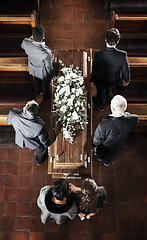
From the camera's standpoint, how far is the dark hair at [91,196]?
122 inches

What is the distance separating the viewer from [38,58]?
4023 mm

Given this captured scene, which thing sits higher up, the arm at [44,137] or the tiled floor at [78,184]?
the arm at [44,137]

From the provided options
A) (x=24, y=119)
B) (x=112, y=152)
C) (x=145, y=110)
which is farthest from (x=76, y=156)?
(x=145, y=110)

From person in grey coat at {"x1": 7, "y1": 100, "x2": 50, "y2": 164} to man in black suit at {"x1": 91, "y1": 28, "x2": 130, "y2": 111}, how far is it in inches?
47.3

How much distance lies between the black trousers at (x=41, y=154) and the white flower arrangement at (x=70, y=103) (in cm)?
51

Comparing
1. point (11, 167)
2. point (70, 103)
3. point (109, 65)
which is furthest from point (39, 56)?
point (11, 167)

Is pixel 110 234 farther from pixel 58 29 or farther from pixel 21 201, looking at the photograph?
pixel 58 29

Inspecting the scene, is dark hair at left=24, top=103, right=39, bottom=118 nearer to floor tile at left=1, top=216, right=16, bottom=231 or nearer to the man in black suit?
the man in black suit

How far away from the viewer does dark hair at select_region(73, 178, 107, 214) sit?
10.2 feet

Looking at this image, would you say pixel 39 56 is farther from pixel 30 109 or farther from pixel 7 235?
pixel 7 235

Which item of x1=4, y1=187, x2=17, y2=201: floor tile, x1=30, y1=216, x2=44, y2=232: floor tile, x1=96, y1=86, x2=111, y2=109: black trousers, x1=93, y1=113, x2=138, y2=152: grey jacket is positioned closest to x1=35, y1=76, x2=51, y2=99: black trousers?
x1=96, y1=86, x2=111, y2=109: black trousers

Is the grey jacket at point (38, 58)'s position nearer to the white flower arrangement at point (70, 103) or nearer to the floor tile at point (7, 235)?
the white flower arrangement at point (70, 103)

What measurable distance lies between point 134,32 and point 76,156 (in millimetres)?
3101

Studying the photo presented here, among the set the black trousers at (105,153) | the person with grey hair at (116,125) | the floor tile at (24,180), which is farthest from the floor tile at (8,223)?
the person with grey hair at (116,125)
